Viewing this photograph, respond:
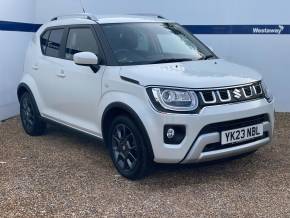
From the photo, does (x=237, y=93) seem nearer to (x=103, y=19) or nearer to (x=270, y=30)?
(x=103, y=19)

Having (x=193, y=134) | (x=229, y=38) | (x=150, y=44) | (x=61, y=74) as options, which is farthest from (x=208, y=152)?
(x=229, y=38)

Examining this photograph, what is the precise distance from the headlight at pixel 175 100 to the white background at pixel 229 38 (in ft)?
13.4

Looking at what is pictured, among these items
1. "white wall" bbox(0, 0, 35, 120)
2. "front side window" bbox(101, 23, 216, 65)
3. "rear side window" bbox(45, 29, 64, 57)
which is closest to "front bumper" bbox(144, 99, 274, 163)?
"front side window" bbox(101, 23, 216, 65)

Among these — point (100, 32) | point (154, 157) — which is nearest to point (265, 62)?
point (100, 32)

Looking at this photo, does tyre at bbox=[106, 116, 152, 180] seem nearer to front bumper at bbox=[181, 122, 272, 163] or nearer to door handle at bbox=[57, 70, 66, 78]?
front bumper at bbox=[181, 122, 272, 163]

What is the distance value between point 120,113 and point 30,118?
2.47 meters

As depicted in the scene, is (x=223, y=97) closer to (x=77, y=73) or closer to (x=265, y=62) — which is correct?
(x=77, y=73)

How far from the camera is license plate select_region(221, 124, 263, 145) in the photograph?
4.55 meters

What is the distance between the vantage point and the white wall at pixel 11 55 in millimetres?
8031

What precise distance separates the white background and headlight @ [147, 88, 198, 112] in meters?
4.09

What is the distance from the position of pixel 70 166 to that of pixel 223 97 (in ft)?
6.70

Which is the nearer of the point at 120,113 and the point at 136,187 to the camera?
the point at 136,187

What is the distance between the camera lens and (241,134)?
4.66 m

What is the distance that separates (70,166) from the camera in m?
5.50
